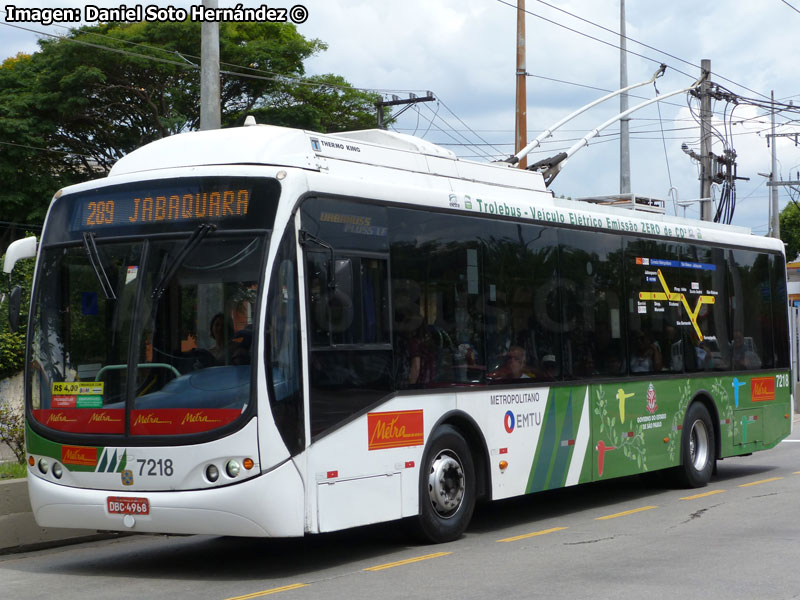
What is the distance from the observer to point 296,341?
896 cm

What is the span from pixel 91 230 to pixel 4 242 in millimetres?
35444

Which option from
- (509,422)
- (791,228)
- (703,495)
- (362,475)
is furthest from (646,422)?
(791,228)

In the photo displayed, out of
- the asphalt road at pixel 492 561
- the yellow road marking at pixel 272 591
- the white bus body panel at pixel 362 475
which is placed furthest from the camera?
the white bus body panel at pixel 362 475

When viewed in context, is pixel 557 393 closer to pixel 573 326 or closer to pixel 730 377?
pixel 573 326

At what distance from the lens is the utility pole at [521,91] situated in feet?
75.5

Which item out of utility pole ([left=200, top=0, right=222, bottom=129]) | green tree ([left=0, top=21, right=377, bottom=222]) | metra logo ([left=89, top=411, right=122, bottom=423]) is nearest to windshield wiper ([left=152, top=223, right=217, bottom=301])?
metra logo ([left=89, top=411, right=122, bottom=423])

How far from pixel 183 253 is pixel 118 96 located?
3326 cm

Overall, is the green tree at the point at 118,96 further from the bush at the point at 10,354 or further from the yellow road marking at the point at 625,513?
the yellow road marking at the point at 625,513

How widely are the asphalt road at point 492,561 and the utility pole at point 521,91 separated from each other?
10787 mm

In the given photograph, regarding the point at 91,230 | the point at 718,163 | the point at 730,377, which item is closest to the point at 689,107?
the point at 718,163

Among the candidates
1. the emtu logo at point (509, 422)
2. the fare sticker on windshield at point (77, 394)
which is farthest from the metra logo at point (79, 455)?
the emtu logo at point (509, 422)

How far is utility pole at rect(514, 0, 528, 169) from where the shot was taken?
75.5 feet

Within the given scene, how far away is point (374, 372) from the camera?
9.70 meters

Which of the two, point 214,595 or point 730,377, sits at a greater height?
point 730,377
